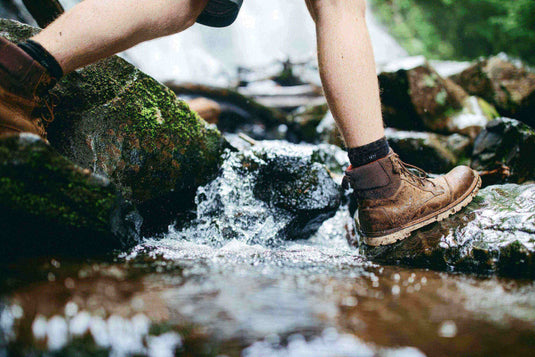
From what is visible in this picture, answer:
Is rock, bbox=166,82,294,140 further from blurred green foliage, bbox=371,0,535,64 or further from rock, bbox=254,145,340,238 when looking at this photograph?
blurred green foliage, bbox=371,0,535,64

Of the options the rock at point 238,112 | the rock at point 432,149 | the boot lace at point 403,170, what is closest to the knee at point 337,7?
the boot lace at point 403,170

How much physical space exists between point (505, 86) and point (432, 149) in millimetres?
2915

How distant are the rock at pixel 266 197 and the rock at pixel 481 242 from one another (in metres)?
0.76

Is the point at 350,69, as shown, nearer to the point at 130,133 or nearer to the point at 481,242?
the point at 481,242

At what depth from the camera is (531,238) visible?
1.44 m

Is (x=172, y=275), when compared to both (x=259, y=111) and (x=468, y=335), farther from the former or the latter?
(x=259, y=111)

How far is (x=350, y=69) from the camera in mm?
1534

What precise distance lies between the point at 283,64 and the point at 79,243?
14.4 metres

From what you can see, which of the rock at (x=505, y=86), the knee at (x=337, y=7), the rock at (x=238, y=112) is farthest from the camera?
the rock at (x=238, y=112)

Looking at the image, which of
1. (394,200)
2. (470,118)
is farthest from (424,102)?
(394,200)

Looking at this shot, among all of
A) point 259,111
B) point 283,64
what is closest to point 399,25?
point 283,64

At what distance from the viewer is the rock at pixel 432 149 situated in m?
4.51

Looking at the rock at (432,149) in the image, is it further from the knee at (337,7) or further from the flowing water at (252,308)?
the flowing water at (252,308)

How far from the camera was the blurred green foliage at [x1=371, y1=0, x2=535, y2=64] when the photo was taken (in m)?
17.9
